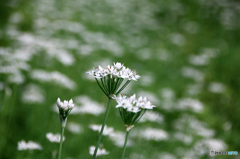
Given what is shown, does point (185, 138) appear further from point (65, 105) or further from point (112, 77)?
point (65, 105)

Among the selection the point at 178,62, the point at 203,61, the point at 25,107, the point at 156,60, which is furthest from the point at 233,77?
the point at 25,107

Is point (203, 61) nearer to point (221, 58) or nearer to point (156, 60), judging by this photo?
point (221, 58)

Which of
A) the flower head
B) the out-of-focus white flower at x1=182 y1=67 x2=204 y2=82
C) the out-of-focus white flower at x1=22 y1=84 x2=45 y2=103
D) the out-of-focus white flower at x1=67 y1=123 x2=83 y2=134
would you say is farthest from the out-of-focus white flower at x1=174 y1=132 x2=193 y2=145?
the out-of-focus white flower at x1=182 y1=67 x2=204 y2=82

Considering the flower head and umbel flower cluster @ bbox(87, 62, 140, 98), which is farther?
umbel flower cluster @ bbox(87, 62, 140, 98)

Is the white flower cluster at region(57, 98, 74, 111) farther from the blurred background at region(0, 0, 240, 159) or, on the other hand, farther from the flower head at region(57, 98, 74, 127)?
the blurred background at region(0, 0, 240, 159)

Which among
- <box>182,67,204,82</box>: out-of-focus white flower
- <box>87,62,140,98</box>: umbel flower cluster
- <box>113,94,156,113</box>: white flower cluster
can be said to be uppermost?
<box>182,67,204,82</box>: out-of-focus white flower

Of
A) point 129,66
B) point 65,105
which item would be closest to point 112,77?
point 65,105

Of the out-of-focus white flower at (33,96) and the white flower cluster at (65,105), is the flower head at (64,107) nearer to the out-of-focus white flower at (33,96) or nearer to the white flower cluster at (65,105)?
the white flower cluster at (65,105)

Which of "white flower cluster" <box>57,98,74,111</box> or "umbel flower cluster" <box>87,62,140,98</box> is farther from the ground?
"umbel flower cluster" <box>87,62,140,98</box>
